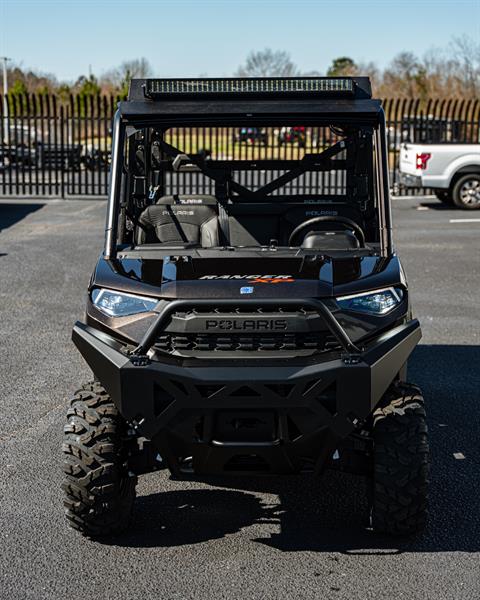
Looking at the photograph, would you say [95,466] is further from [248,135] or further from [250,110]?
[248,135]

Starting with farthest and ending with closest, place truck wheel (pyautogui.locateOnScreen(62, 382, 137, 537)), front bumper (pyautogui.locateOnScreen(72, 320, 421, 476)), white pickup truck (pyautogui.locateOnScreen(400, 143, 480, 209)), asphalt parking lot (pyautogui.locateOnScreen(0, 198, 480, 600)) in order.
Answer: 1. white pickup truck (pyautogui.locateOnScreen(400, 143, 480, 209))
2. truck wheel (pyautogui.locateOnScreen(62, 382, 137, 537))
3. asphalt parking lot (pyautogui.locateOnScreen(0, 198, 480, 600))
4. front bumper (pyautogui.locateOnScreen(72, 320, 421, 476))

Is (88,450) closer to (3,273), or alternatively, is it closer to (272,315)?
(272,315)

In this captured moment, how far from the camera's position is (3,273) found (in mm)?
12367

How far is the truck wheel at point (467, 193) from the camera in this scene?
19.6 meters

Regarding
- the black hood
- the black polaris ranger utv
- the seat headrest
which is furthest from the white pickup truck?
the black hood

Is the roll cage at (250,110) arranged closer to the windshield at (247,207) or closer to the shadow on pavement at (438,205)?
the windshield at (247,207)

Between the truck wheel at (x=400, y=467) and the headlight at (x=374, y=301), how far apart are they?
1.56ft

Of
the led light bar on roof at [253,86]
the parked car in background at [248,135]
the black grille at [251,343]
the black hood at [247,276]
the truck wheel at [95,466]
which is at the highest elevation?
the parked car in background at [248,135]

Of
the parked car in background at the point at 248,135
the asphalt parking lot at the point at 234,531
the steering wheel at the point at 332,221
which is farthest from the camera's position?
the parked car in background at the point at 248,135

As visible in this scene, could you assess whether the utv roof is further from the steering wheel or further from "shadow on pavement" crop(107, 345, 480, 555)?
"shadow on pavement" crop(107, 345, 480, 555)

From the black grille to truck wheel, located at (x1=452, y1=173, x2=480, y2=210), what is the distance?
16122mm

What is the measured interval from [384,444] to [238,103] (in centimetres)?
207

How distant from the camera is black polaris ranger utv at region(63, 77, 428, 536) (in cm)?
412

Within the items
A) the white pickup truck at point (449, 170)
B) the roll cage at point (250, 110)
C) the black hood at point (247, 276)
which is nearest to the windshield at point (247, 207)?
the roll cage at point (250, 110)
